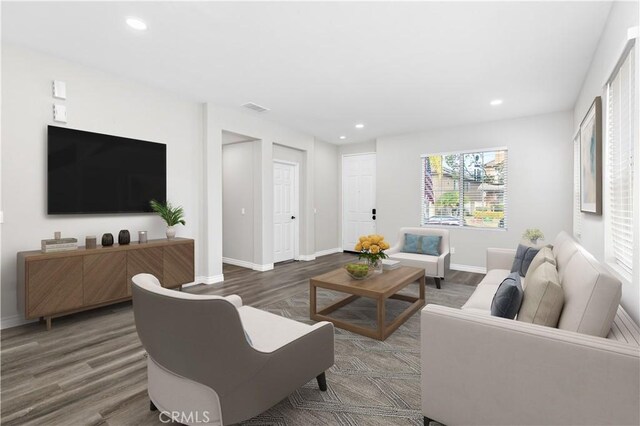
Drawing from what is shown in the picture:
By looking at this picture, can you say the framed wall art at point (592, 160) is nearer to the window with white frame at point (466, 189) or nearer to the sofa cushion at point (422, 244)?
the sofa cushion at point (422, 244)

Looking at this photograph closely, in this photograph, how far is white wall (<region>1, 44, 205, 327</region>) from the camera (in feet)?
9.53

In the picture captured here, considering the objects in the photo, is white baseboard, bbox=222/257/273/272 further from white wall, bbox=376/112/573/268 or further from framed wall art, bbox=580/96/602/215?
framed wall art, bbox=580/96/602/215

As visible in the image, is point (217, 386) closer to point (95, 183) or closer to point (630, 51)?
point (630, 51)

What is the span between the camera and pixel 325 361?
188 cm

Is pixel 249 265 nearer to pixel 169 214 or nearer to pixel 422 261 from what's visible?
pixel 169 214

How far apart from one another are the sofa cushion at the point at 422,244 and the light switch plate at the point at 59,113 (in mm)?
4624

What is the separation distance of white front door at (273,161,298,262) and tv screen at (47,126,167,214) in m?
2.36

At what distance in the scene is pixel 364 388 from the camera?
2004 mm

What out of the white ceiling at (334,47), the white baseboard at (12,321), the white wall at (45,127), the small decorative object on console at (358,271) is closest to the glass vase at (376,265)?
the small decorative object on console at (358,271)

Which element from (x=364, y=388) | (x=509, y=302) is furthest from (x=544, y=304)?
(x=364, y=388)

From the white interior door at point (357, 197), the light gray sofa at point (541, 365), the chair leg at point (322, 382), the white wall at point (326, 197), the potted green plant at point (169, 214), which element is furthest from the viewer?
the white interior door at point (357, 197)

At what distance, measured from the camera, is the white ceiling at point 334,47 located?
2.38 meters

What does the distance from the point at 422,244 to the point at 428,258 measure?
1.08ft

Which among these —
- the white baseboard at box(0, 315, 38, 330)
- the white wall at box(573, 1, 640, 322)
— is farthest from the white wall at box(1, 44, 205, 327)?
the white wall at box(573, 1, 640, 322)
